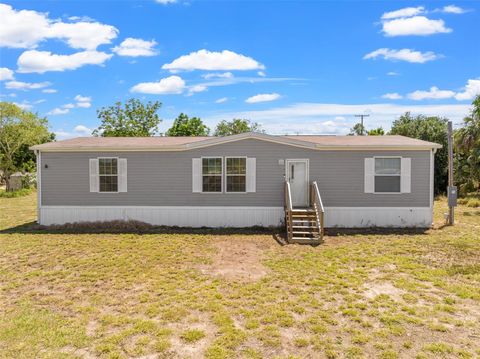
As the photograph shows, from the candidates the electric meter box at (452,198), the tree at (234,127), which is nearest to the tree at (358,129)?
the tree at (234,127)

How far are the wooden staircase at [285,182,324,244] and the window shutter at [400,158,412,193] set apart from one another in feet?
10.6

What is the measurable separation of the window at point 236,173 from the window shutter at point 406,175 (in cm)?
560

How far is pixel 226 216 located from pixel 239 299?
21.0 ft

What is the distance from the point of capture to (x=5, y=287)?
21.1 feet

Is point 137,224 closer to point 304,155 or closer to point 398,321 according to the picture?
point 304,155

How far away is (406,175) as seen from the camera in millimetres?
11852

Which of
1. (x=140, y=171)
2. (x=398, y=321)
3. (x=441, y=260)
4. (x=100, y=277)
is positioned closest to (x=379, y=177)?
(x=441, y=260)

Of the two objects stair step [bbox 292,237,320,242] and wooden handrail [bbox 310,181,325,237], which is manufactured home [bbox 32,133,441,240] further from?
stair step [bbox 292,237,320,242]

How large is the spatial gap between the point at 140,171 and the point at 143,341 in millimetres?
8610

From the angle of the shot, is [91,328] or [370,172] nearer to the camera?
[91,328]

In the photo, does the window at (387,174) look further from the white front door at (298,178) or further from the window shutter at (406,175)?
the white front door at (298,178)

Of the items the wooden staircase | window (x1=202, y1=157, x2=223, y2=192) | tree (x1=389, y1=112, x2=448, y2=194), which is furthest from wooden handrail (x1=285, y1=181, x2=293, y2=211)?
tree (x1=389, y1=112, x2=448, y2=194)

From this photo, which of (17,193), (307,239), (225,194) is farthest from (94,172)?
(17,193)

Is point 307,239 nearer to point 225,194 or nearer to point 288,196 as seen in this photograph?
point 288,196
